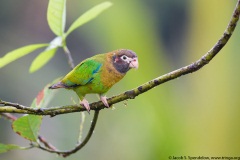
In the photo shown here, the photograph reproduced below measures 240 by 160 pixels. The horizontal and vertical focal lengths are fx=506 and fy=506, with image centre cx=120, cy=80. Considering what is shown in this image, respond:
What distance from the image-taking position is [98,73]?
219 cm

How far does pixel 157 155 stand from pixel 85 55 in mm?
7061

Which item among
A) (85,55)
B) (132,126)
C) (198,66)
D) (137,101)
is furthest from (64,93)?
(85,55)

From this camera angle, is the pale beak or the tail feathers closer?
the tail feathers

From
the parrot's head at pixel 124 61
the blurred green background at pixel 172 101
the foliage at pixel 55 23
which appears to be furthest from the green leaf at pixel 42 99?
the blurred green background at pixel 172 101

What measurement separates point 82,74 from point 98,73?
0.08 metres

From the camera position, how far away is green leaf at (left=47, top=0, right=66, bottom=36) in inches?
72.8

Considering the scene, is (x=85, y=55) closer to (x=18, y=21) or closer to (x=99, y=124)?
(x=18, y=21)

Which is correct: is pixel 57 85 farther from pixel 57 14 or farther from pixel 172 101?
pixel 172 101

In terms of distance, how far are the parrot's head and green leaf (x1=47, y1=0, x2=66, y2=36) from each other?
12.7 inches

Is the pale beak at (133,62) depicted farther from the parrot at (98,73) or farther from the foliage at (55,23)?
the foliage at (55,23)

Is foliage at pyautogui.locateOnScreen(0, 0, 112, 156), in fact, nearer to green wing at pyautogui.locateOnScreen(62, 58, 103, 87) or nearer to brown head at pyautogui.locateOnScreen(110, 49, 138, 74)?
green wing at pyautogui.locateOnScreen(62, 58, 103, 87)

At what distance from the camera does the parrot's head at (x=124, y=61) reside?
2.16 metres

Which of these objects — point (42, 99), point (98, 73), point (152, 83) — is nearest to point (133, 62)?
point (98, 73)

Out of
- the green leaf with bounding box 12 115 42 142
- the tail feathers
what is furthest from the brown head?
the green leaf with bounding box 12 115 42 142
